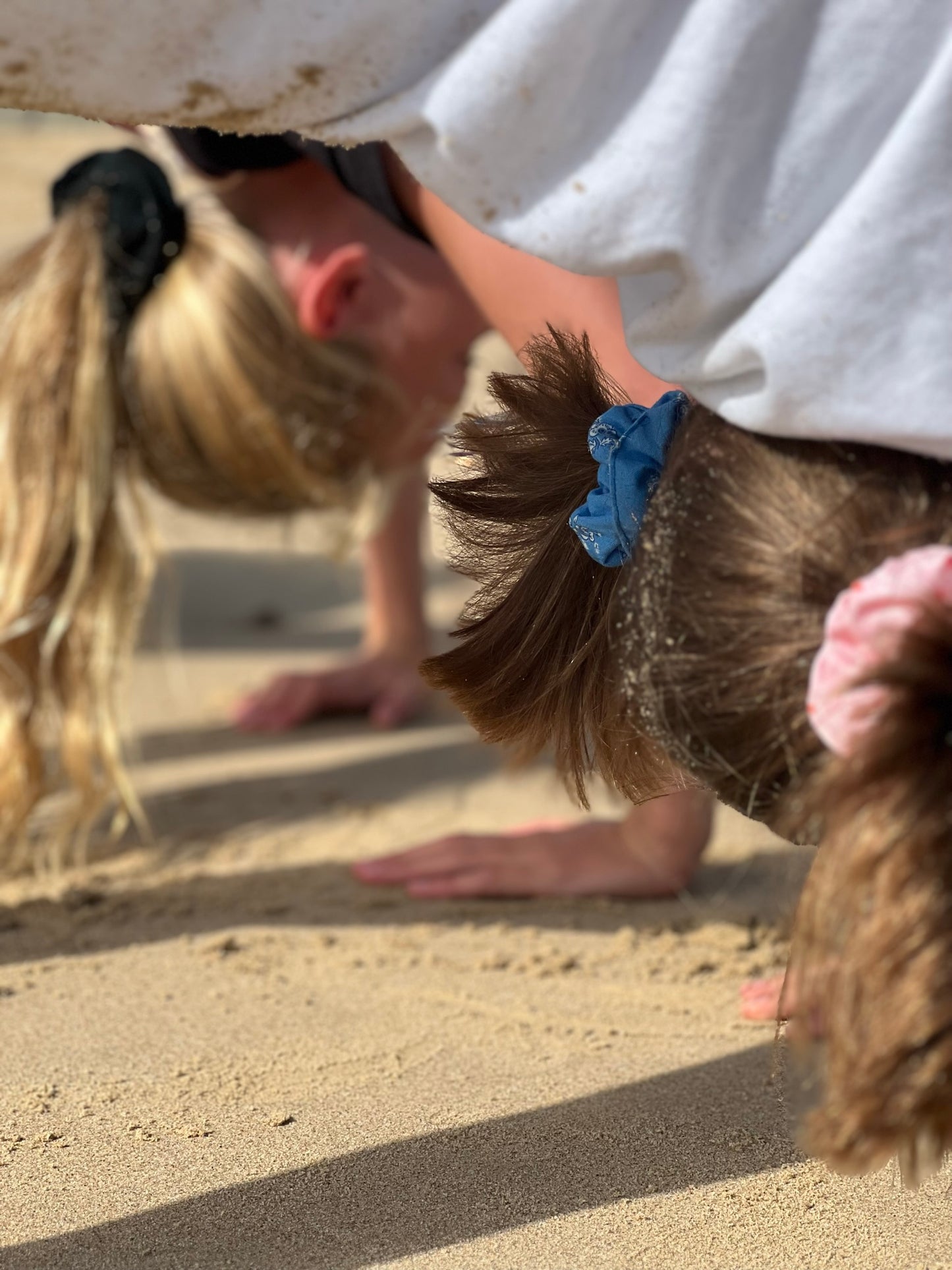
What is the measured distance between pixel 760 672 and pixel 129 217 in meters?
1.39

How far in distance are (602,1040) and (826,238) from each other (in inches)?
30.9

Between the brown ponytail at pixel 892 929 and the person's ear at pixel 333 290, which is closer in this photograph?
the brown ponytail at pixel 892 929

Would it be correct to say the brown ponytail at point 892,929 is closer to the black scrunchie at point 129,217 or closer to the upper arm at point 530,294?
the upper arm at point 530,294

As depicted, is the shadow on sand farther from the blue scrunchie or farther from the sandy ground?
the blue scrunchie

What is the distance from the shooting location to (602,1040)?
1.26 meters

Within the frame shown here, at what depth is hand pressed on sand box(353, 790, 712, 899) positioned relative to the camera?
168 cm

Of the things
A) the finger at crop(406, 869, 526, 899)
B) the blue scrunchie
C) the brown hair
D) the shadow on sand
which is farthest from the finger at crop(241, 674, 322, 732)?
the blue scrunchie

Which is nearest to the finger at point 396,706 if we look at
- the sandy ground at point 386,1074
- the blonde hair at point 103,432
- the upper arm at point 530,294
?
the sandy ground at point 386,1074

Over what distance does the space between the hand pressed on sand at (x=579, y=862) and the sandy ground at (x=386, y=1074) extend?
0.11ft

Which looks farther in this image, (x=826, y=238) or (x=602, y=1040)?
(x=602, y=1040)

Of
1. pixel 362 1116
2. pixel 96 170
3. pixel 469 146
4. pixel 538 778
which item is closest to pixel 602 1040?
pixel 362 1116

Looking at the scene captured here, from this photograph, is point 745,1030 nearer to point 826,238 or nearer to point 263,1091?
point 263,1091

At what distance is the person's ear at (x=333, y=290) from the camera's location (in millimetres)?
1870

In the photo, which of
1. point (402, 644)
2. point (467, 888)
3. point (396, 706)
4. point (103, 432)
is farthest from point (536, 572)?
point (402, 644)
